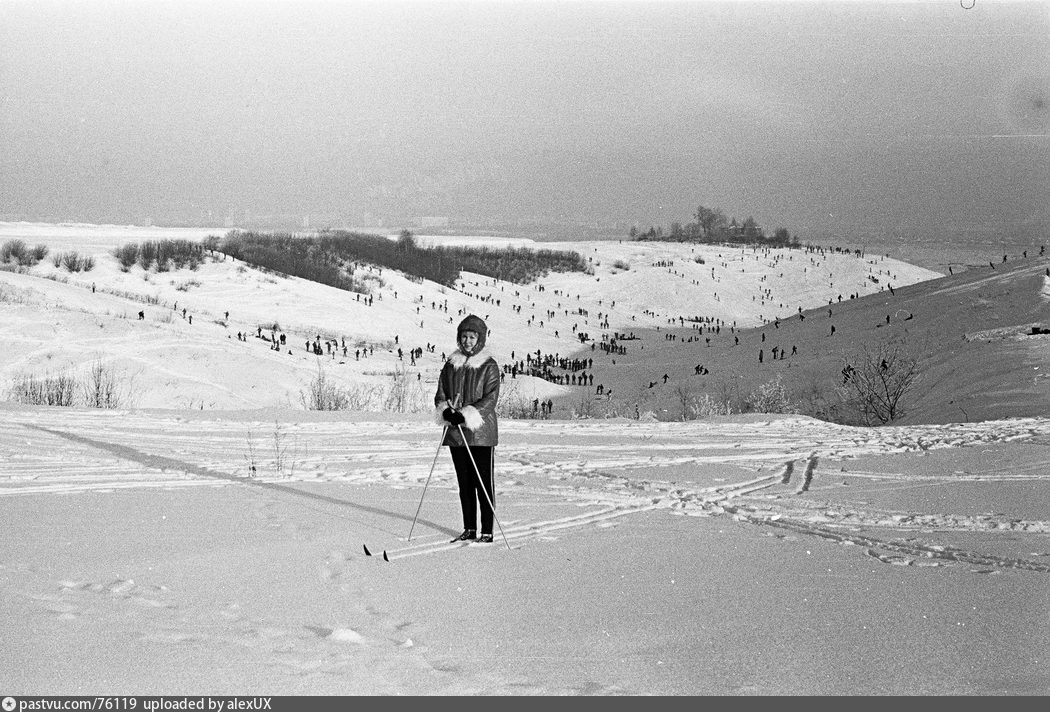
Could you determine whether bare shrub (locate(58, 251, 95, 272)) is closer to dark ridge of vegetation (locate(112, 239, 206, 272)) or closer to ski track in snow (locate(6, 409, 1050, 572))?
dark ridge of vegetation (locate(112, 239, 206, 272))

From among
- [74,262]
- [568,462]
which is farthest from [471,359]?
[74,262]

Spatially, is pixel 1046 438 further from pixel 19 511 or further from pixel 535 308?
pixel 535 308

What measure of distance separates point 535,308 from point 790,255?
46.4m

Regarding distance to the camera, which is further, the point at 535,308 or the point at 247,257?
the point at 535,308

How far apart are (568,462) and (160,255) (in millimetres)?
38926

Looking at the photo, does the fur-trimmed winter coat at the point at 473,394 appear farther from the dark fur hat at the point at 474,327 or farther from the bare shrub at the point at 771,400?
the bare shrub at the point at 771,400

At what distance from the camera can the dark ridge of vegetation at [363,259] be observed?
5294 cm

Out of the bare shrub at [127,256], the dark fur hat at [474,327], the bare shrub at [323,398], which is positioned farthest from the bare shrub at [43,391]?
the bare shrub at [127,256]

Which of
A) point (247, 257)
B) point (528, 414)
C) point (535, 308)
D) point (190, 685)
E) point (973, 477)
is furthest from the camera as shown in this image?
point (535, 308)

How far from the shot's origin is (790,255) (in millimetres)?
96062

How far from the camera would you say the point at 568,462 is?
12383 mm

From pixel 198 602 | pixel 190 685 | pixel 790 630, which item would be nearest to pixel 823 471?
pixel 790 630

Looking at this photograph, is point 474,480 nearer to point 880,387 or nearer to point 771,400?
point 880,387

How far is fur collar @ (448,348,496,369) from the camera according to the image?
7.02m
